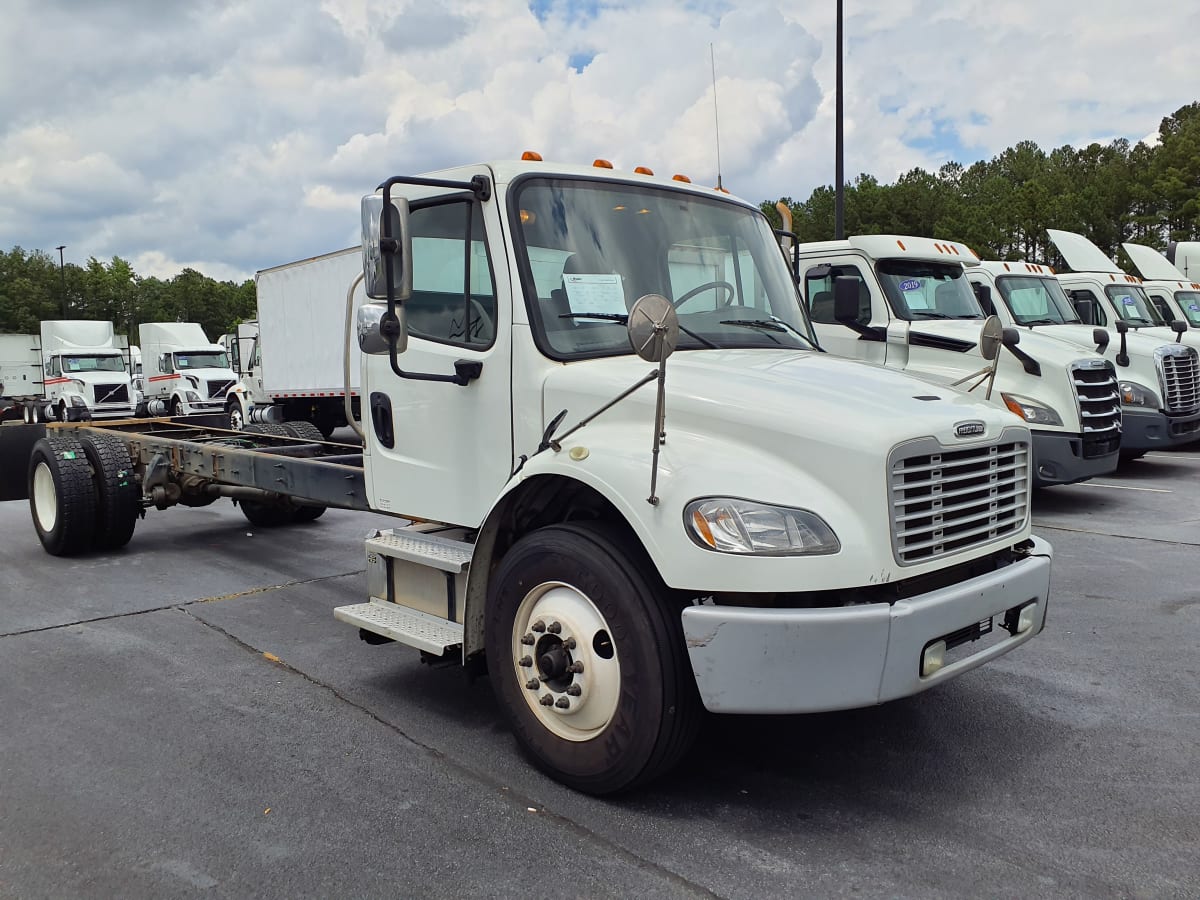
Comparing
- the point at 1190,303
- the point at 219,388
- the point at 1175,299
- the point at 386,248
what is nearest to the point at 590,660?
the point at 386,248

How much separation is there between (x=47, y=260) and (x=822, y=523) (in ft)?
358

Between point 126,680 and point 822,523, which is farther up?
point 822,523

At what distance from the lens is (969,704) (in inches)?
180

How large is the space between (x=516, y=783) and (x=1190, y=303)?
17.2m

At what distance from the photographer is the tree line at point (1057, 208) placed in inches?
1831

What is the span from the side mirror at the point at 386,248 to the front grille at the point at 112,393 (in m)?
28.0

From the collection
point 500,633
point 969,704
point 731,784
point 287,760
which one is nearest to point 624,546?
point 500,633

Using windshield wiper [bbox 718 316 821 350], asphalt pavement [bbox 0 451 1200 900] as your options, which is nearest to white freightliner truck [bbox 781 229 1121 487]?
asphalt pavement [bbox 0 451 1200 900]

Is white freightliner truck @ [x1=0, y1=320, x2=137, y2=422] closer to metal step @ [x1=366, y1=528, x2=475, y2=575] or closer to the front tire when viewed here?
metal step @ [x1=366, y1=528, x2=475, y2=575]

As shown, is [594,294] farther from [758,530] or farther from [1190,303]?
[1190,303]

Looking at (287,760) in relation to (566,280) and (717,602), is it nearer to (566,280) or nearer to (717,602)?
(717,602)

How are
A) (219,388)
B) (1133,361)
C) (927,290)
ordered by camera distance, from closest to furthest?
(927,290) → (1133,361) → (219,388)

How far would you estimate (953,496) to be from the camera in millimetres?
3471

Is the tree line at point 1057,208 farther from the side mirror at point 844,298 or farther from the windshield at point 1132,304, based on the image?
the side mirror at point 844,298
